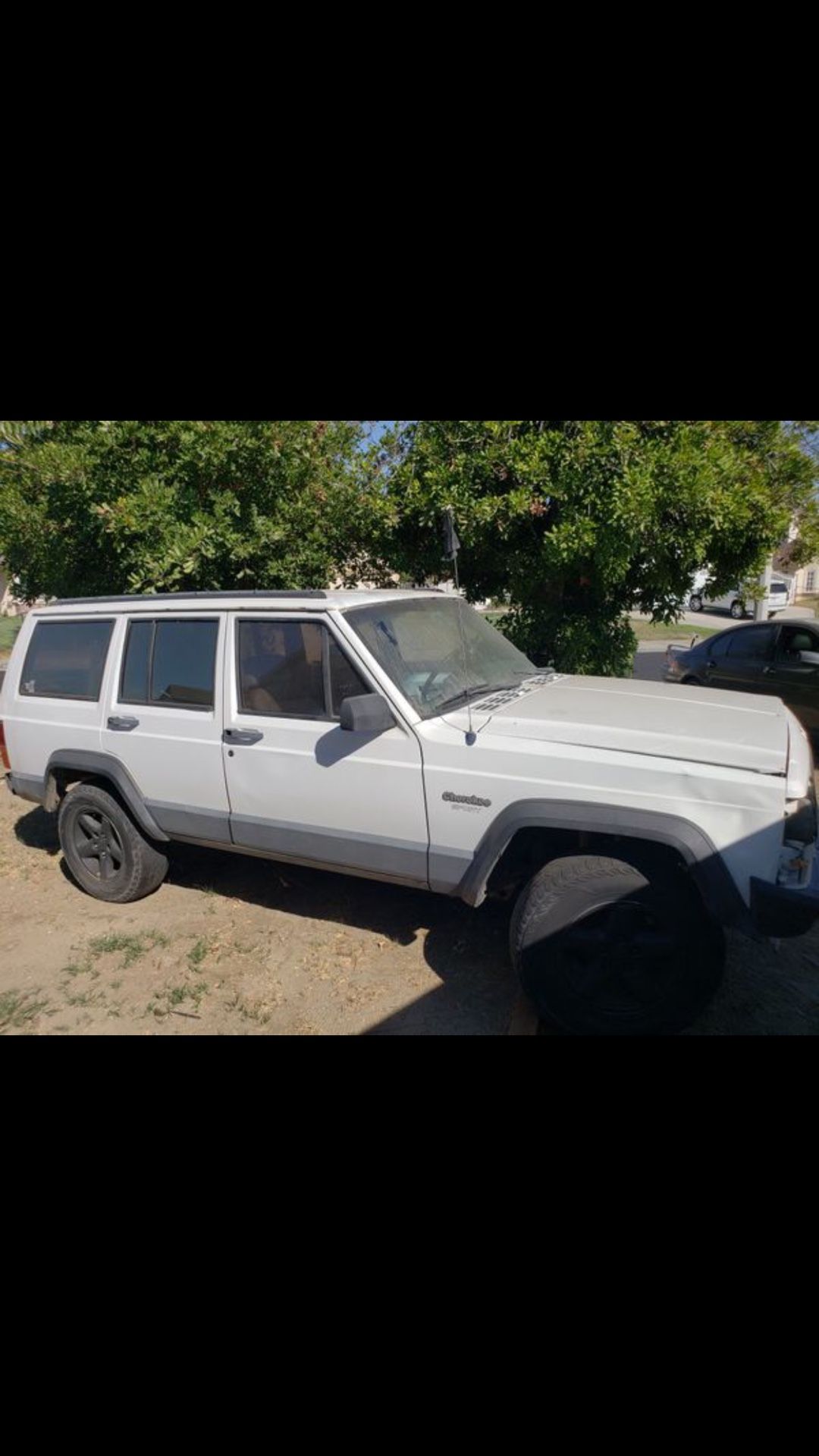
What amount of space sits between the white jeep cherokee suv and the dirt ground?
0.36 metres

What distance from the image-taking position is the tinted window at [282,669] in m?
3.14

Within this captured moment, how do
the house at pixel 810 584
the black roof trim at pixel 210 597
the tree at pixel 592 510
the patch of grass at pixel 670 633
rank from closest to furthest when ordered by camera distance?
the black roof trim at pixel 210 597
the tree at pixel 592 510
the patch of grass at pixel 670 633
the house at pixel 810 584

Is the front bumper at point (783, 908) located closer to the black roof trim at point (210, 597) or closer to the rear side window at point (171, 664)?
the black roof trim at point (210, 597)

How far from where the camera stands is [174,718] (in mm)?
3535

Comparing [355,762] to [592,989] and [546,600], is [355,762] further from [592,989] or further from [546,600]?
[546,600]

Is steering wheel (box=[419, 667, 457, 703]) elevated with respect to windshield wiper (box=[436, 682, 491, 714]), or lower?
elevated

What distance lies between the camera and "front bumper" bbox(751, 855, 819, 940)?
2223 mm

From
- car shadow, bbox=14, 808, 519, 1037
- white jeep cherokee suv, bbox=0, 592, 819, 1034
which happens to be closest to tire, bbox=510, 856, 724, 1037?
white jeep cherokee suv, bbox=0, 592, 819, 1034

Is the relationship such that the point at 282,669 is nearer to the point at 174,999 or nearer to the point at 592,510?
the point at 174,999

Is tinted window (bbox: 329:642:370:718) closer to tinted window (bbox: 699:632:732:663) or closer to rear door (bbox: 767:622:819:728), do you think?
rear door (bbox: 767:622:819:728)

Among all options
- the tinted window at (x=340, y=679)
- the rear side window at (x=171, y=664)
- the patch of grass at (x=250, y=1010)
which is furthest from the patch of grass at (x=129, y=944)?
the tinted window at (x=340, y=679)

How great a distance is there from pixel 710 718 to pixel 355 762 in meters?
1.64

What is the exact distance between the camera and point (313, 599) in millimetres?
3195

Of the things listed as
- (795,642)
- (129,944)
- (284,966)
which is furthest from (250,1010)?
(795,642)
